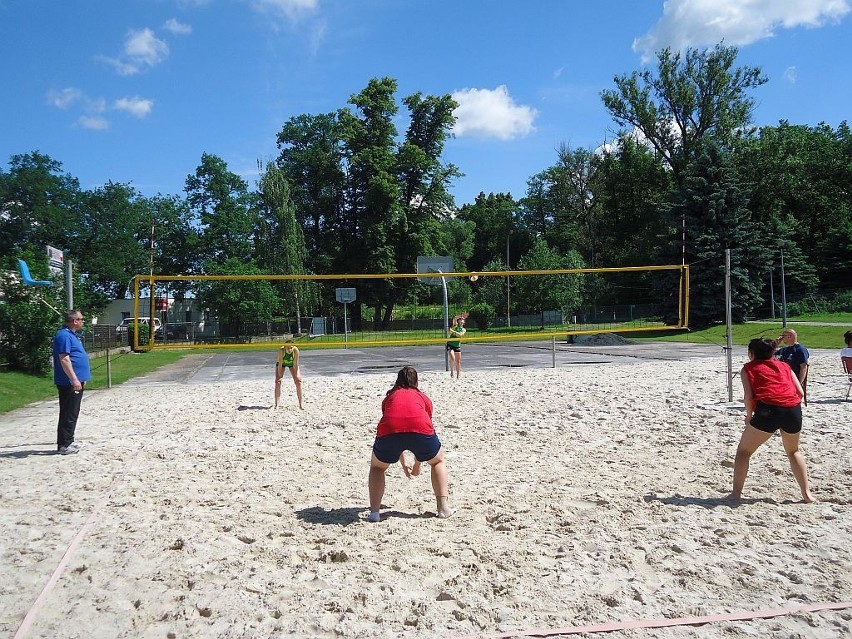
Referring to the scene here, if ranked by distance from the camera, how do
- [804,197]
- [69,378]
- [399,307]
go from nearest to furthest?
[69,378] < [399,307] < [804,197]

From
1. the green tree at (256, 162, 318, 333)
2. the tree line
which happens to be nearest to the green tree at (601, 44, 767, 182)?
the tree line

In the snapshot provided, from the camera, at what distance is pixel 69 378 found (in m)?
7.00

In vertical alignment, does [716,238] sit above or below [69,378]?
above

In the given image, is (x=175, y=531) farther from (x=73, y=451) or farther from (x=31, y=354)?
(x=31, y=354)

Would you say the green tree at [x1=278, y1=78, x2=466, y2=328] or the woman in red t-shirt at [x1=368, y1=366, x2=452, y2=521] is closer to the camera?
the woman in red t-shirt at [x1=368, y1=366, x2=452, y2=521]

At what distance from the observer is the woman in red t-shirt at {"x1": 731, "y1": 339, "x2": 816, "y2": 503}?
475 centimetres

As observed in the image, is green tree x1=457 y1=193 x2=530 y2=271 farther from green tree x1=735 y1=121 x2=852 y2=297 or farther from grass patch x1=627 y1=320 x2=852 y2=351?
grass patch x1=627 y1=320 x2=852 y2=351

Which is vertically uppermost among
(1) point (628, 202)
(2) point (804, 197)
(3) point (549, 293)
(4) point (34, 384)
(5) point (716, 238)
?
(1) point (628, 202)


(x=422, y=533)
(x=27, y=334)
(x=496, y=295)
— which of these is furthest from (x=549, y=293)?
(x=422, y=533)

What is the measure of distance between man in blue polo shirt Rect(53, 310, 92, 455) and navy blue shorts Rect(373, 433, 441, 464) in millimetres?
4127

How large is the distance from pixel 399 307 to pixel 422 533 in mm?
43534

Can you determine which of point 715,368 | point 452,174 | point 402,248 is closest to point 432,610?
point 715,368

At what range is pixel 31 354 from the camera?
1581 cm

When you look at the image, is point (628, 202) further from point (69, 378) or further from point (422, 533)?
point (422, 533)
